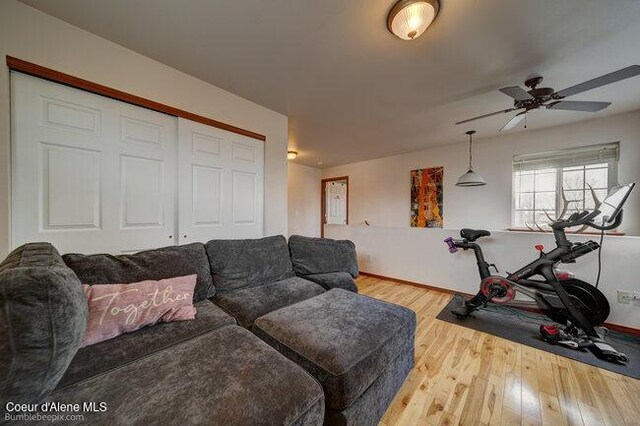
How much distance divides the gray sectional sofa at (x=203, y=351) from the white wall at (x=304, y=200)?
341cm

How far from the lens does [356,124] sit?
122 inches

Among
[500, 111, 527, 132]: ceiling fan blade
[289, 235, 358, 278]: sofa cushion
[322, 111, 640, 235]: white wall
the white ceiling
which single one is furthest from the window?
[289, 235, 358, 278]: sofa cushion

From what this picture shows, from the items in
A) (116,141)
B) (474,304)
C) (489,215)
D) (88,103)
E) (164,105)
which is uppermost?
(164,105)

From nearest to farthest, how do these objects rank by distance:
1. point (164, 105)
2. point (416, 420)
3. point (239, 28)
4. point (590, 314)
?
point (416, 420)
point (239, 28)
point (164, 105)
point (590, 314)

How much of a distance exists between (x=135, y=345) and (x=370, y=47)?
2.36 metres

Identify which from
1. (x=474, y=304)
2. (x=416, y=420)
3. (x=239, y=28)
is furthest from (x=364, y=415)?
(x=239, y=28)

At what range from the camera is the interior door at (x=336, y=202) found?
6.06m

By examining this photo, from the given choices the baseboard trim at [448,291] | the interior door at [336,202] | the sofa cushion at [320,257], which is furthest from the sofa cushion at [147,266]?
the interior door at [336,202]

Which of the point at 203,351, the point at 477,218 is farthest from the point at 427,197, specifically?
the point at 203,351

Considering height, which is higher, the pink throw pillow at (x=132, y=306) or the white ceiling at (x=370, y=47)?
the white ceiling at (x=370, y=47)

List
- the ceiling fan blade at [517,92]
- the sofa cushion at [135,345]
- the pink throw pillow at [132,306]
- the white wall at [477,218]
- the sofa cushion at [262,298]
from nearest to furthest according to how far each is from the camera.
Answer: the sofa cushion at [135,345], the pink throw pillow at [132,306], the sofa cushion at [262,298], the ceiling fan blade at [517,92], the white wall at [477,218]

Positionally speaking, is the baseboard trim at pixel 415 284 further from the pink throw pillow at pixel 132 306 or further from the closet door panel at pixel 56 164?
the closet door panel at pixel 56 164

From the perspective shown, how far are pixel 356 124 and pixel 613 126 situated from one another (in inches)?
126

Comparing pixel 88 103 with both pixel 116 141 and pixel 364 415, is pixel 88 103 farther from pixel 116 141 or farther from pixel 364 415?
pixel 364 415
